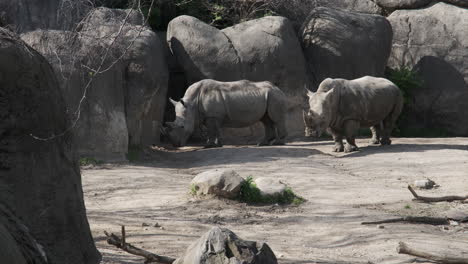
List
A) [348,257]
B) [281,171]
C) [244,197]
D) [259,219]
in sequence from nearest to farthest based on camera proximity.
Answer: [348,257], [259,219], [244,197], [281,171]

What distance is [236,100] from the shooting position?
18156 mm

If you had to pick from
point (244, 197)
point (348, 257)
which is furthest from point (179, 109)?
point (348, 257)

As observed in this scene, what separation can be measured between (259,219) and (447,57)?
1341 centimetres

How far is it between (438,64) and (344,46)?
112 inches

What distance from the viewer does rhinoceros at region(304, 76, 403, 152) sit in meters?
16.1

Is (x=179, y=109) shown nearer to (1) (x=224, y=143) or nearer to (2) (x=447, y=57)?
(1) (x=224, y=143)

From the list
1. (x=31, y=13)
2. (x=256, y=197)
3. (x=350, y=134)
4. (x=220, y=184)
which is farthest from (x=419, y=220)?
(x=31, y=13)

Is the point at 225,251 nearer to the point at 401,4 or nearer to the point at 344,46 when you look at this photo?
the point at 344,46

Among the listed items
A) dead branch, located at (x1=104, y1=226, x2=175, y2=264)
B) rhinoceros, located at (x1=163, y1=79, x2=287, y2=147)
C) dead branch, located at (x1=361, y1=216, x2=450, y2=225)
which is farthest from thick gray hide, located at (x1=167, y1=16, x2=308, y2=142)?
dead branch, located at (x1=104, y1=226, x2=175, y2=264)

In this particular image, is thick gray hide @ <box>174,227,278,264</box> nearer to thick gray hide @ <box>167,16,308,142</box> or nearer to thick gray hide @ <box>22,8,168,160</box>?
thick gray hide @ <box>22,8,168,160</box>

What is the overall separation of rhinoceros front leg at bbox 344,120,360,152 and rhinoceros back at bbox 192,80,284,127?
2470mm

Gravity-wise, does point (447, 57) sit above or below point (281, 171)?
above

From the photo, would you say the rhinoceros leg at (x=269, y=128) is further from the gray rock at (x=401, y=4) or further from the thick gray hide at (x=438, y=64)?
the gray rock at (x=401, y=4)

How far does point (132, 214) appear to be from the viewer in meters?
9.91
